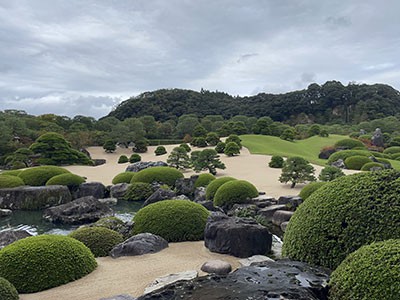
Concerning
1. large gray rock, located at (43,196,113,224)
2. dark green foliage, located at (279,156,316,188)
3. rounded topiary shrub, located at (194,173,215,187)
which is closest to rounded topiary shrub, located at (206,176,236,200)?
rounded topiary shrub, located at (194,173,215,187)

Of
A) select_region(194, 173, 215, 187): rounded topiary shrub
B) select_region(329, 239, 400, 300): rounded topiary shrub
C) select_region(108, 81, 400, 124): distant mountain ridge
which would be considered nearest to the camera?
select_region(329, 239, 400, 300): rounded topiary shrub

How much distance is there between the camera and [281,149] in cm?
3472

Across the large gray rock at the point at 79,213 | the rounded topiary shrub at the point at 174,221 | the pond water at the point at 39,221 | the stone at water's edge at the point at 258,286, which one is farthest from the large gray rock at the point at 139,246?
the large gray rock at the point at 79,213

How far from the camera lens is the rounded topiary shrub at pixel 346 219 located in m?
4.16

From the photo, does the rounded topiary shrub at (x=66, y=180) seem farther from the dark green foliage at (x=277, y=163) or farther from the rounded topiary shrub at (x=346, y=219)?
the rounded topiary shrub at (x=346, y=219)

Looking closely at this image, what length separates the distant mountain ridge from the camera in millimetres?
60719

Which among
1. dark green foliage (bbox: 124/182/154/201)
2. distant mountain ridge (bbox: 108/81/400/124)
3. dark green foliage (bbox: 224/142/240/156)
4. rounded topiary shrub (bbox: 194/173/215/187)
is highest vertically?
distant mountain ridge (bbox: 108/81/400/124)

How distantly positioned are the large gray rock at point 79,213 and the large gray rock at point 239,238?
6914mm

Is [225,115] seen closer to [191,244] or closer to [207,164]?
[207,164]

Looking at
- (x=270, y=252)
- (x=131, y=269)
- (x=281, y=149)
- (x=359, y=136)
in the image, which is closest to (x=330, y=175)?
(x=270, y=252)

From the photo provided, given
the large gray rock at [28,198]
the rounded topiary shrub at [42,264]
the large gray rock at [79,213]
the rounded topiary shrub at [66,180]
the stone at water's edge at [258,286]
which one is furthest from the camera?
the rounded topiary shrub at [66,180]

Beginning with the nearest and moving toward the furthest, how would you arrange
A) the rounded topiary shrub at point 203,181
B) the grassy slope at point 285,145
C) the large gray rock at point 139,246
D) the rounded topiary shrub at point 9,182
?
the large gray rock at point 139,246, the rounded topiary shrub at point 9,182, the rounded topiary shrub at point 203,181, the grassy slope at point 285,145

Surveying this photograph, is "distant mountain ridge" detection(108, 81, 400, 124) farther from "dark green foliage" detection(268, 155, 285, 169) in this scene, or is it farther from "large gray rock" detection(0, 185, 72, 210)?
"large gray rock" detection(0, 185, 72, 210)

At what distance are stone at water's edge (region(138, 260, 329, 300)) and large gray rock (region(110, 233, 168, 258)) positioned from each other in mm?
3374
